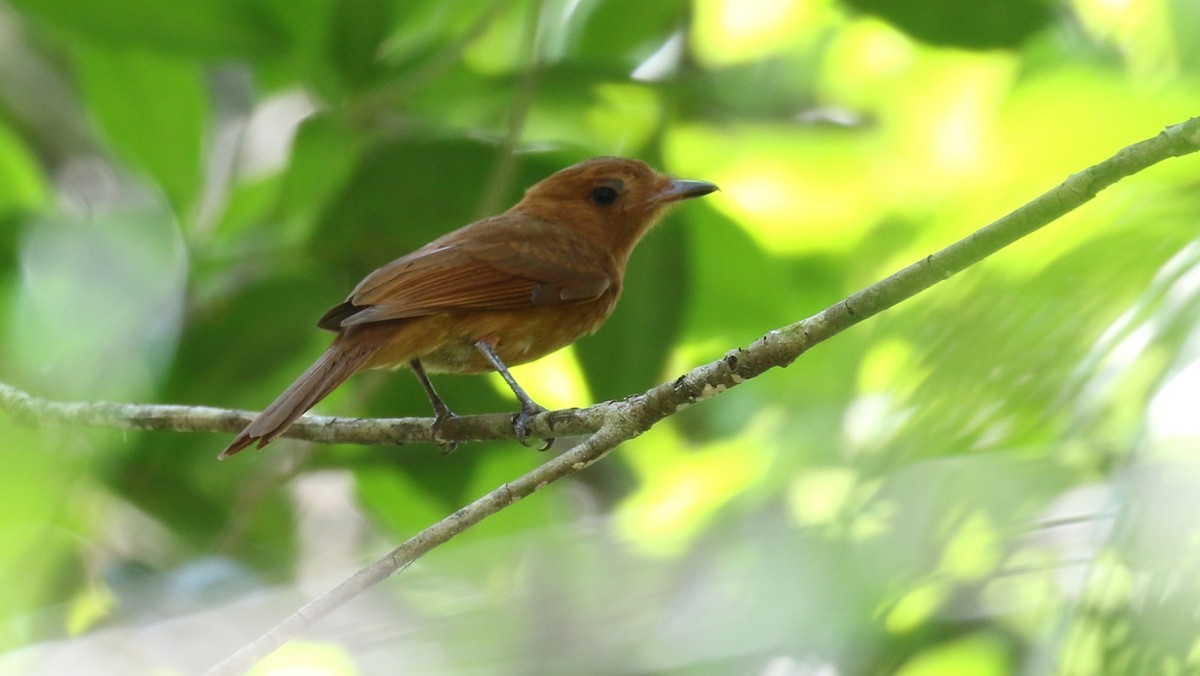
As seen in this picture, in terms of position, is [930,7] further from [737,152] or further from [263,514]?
[263,514]

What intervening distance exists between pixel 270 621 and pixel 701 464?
126cm

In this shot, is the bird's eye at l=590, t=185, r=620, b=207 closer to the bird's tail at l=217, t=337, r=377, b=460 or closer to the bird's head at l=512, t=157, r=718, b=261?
the bird's head at l=512, t=157, r=718, b=261

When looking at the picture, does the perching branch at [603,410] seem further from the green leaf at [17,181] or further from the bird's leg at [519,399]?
the green leaf at [17,181]

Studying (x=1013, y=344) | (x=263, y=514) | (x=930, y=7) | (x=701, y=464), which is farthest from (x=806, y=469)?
(x=263, y=514)

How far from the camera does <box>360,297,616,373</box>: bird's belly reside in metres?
2.79

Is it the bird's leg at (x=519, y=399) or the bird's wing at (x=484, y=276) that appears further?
the bird's wing at (x=484, y=276)

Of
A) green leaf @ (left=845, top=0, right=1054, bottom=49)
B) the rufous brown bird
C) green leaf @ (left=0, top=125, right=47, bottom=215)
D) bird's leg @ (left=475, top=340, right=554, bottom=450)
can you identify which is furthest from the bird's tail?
green leaf @ (left=845, top=0, right=1054, bottom=49)

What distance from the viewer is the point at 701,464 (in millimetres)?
2883

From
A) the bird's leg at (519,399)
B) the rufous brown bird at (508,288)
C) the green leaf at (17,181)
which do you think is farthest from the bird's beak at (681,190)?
the green leaf at (17,181)

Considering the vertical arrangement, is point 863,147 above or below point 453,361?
above

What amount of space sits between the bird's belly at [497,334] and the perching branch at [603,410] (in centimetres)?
26

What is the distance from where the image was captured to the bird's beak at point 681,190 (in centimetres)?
291

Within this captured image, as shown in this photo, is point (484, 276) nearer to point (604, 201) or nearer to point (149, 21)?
point (604, 201)

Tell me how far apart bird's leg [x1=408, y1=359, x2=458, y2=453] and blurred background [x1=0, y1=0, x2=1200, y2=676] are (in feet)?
0.86
